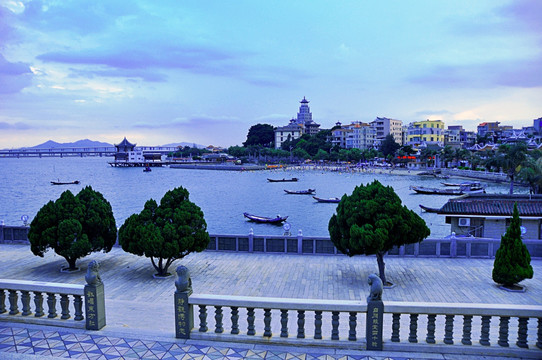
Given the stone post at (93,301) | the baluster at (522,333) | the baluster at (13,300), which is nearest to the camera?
the baluster at (522,333)

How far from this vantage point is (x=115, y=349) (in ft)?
23.1

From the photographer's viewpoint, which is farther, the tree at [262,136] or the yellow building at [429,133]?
the tree at [262,136]

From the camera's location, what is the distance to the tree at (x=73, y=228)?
1491 centimetres

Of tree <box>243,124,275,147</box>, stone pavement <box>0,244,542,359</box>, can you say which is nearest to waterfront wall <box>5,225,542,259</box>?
stone pavement <box>0,244,542,359</box>

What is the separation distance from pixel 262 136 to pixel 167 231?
162 m

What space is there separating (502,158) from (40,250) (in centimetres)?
7260

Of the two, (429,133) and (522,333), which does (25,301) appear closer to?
(522,333)

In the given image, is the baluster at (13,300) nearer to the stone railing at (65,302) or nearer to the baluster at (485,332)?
the stone railing at (65,302)

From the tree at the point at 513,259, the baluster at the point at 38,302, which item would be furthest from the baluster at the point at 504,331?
the baluster at the point at 38,302

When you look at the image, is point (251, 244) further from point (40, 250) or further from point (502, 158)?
point (502, 158)

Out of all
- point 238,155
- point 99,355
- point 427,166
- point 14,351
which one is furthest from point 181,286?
point 238,155

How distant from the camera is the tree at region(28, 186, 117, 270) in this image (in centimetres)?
1491

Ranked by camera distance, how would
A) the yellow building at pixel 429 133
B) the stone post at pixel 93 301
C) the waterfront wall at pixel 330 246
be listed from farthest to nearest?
the yellow building at pixel 429 133, the waterfront wall at pixel 330 246, the stone post at pixel 93 301

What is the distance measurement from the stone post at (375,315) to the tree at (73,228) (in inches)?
465
